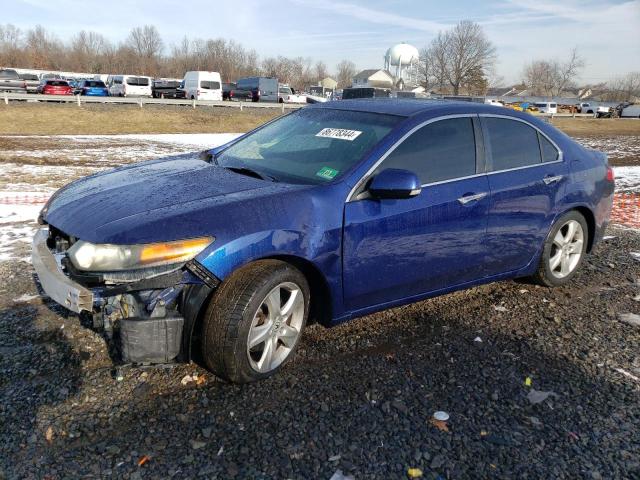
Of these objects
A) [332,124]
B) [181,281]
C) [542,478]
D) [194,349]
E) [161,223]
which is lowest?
[542,478]

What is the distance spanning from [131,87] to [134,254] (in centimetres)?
3726

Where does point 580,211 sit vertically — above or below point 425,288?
above

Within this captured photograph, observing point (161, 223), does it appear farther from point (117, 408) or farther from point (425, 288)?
point (425, 288)

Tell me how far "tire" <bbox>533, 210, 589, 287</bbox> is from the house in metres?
95.9

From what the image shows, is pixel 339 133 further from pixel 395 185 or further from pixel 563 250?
pixel 563 250

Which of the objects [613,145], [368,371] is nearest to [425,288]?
[368,371]

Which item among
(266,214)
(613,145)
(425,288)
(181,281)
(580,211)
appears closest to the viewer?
(181,281)

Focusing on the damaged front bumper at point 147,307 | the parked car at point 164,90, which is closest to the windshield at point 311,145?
the damaged front bumper at point 147,307

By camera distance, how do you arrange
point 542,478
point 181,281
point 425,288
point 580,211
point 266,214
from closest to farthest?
point 542,478 < point 181,281 < point 266,214 < point 425,288 < point 580,211

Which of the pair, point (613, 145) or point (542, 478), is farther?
point (613, 145)

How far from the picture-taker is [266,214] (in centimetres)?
295

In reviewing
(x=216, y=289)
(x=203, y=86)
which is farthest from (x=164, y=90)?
(x=216, y=289)

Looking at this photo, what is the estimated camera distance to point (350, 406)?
2.91 m

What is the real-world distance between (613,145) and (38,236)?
26.4m
